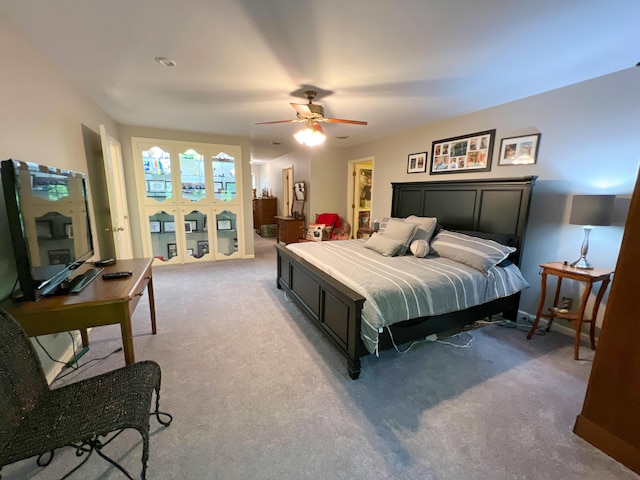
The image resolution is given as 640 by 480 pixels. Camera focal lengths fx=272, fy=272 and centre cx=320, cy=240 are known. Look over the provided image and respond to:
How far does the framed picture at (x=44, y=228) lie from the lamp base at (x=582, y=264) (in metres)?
3.86

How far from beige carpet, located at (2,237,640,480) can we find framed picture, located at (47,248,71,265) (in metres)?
0.90

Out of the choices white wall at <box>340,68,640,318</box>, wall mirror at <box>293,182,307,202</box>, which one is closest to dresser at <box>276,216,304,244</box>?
wall mirror at <box>293,182,307,202</box>

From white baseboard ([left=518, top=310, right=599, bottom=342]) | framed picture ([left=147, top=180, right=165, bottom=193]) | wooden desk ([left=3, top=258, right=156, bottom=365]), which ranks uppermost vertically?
framed picture ([left=147, top=180, right=165, bottom=193])

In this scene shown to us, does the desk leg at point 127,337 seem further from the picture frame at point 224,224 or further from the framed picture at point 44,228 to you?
the picture frame at point 224,224

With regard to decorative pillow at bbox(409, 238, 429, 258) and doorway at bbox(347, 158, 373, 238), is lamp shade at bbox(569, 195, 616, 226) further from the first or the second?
doorway at bbox(347, 158, 373, 238)

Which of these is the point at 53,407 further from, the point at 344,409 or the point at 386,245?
the point at 386,245

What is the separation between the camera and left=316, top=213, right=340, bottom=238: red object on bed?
570 cm

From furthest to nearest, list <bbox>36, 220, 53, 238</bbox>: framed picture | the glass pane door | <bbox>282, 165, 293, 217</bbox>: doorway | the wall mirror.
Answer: <bbox>282, 165, 293, 217</bbox>: doorway
the wall mirror
the glass pane door
<bbox>36, 220, 53, 238</bbox>: framed picture

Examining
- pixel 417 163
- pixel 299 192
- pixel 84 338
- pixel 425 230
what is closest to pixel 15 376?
pixel 84 338

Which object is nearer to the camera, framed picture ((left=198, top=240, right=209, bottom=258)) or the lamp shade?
the lamp shade

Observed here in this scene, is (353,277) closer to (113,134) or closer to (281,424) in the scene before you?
(281,424)

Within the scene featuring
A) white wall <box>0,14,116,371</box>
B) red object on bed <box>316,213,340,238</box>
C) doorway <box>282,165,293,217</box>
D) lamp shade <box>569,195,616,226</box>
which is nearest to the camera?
white wall <box>0,14,116,371</box>

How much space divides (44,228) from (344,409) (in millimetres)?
2062

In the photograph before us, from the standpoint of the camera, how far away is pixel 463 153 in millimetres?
3473
